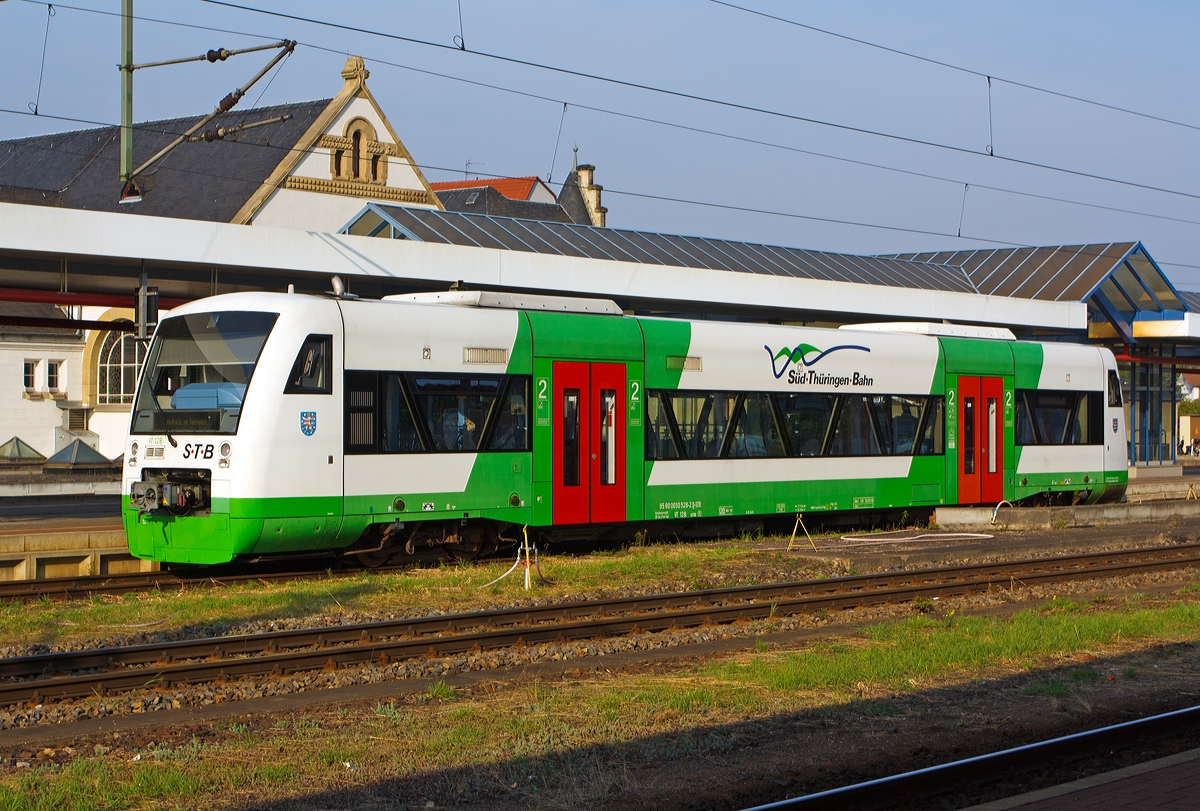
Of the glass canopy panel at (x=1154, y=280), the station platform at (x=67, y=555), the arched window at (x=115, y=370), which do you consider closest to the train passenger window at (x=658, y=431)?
the station platform at (x=67, y=555)

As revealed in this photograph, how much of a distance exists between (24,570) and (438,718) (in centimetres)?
958

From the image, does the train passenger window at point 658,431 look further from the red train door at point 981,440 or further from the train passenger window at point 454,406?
the red train door at point 981,440

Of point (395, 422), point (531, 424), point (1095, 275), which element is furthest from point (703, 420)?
point (1095, 275)

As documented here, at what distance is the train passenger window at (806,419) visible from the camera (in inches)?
781

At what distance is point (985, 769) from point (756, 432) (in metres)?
12.5

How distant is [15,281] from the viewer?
21578 mm

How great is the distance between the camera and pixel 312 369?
48.2 ft

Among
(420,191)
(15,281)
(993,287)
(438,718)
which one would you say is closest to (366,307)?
(438,718)

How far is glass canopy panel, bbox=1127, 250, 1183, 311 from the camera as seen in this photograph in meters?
37.8

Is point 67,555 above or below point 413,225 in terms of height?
below

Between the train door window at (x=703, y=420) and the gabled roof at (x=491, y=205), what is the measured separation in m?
54.0

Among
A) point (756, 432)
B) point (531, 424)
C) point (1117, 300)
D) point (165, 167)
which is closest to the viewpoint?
point (531, 424)

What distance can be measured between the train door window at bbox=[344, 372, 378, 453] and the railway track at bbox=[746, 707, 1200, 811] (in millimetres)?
9256

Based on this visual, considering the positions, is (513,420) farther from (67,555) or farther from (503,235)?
(503,235)
